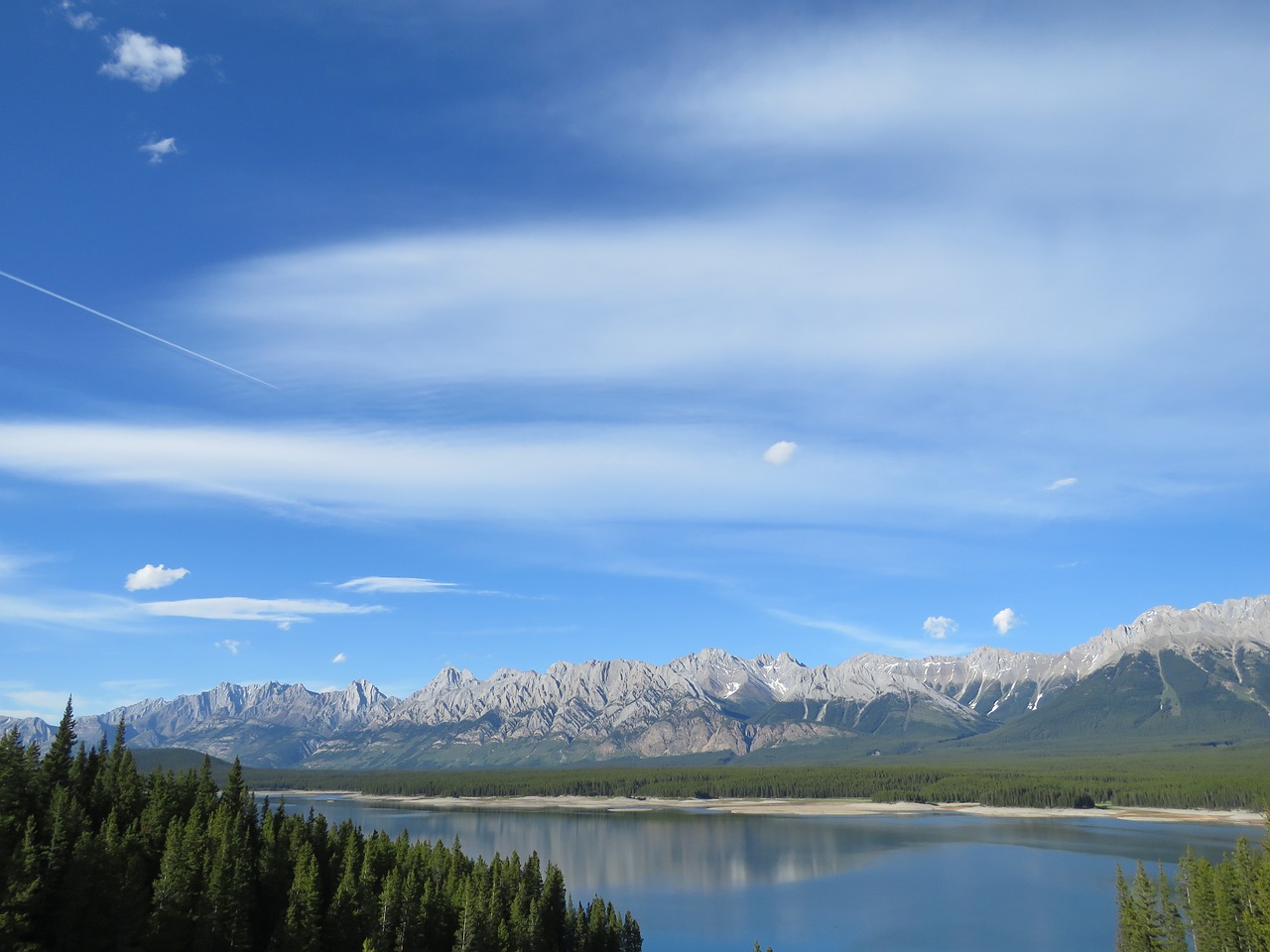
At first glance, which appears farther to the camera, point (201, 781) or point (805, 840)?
point (805, 840)

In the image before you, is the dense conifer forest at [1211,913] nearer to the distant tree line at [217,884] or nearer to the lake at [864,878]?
the lake at [864,878]

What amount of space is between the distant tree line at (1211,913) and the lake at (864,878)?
16.5 m

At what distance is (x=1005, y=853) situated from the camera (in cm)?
15188

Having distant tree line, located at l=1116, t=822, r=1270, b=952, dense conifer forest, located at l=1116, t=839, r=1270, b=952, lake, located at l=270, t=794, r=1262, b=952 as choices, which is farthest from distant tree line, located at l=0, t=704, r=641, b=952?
distant tree line, located at l=1116, t=822, r=1270, b=952

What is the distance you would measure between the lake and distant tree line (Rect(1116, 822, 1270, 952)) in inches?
648

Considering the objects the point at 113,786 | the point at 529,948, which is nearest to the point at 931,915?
the point at 529,948

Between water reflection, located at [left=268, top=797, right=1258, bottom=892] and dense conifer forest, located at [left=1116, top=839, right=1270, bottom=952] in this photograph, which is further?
water reflection, located at [left=268, top=797, right=1258, bottom=892]

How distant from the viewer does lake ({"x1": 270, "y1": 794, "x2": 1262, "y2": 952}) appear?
3812 inches

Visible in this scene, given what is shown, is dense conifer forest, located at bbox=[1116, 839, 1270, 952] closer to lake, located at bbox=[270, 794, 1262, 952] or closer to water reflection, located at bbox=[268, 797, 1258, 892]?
lake, located at bbox=[270, 794, 1262, 952]

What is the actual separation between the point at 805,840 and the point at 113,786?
125626 millimetres

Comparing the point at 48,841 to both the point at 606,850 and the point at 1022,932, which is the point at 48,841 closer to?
the point at 1022,932

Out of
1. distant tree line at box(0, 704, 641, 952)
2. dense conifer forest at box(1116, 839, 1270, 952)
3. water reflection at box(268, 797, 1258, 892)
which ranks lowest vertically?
water reflection at box(268, 797, 1258, 892)

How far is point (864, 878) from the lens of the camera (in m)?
131

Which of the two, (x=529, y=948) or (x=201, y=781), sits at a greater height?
(x=201, y=781)
